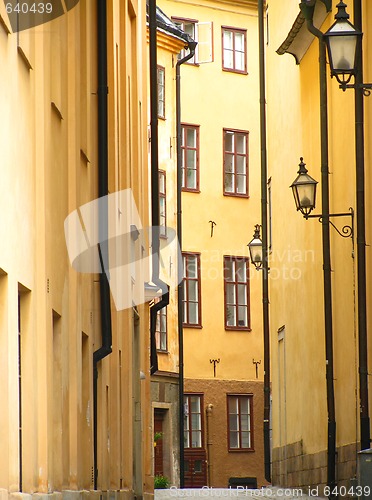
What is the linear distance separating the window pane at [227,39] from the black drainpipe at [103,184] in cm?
2094

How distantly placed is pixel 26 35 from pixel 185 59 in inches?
946

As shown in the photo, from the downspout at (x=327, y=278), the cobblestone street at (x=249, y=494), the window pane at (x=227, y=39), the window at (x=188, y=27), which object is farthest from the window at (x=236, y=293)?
the downspout at (x=327, y=278)

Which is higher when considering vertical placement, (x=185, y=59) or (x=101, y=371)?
(x=185, y=59)

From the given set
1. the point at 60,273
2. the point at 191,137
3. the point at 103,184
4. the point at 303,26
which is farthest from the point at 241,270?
the point at 60,273

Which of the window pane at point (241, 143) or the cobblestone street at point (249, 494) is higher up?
the window pane at point (241, 143)

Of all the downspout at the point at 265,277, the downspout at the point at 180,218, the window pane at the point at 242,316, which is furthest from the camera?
the window pane at the point at 242,316

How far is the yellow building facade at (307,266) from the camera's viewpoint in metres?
18.2

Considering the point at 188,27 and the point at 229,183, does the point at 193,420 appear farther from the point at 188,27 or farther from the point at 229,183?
the point at 188,27

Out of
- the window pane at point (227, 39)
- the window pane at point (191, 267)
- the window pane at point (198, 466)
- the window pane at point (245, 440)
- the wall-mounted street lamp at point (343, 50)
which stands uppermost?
the window pane at point (227, 39)

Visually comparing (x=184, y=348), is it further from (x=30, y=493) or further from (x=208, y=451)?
(x=30, y=493)

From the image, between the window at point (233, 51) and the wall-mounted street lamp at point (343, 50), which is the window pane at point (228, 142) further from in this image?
the wall-mounted street lamp at point (343, 50)

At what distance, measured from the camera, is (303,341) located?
74.1 ft

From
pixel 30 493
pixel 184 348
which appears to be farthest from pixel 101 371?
pixel 184 348

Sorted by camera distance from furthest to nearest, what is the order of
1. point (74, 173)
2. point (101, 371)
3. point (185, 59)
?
point (185, 59) < point (101, 371) < point (74, 173)
